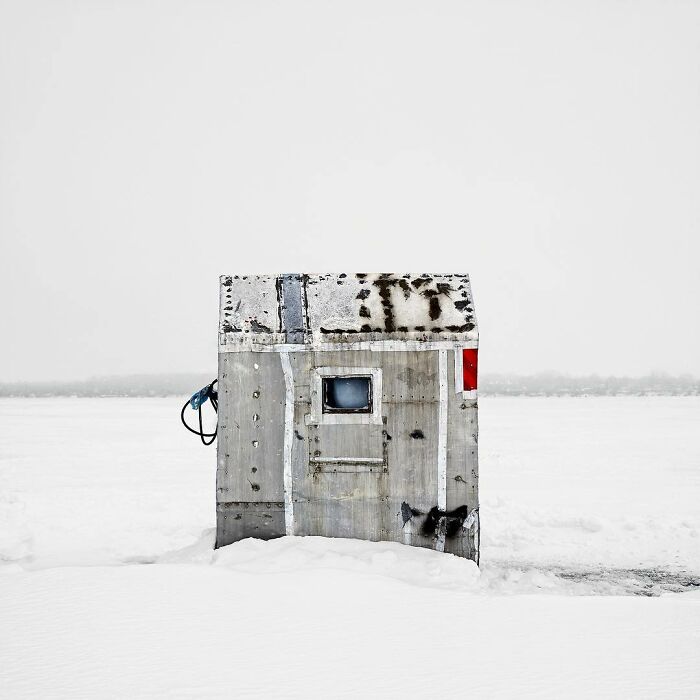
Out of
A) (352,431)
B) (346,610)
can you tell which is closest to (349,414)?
(352,431)

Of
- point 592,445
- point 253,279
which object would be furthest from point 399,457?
point 592,445

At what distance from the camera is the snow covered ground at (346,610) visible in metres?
3.27

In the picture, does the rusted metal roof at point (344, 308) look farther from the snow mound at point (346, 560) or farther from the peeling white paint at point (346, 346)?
the snow mound at point (346, 560)

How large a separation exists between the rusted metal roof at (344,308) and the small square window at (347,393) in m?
0.39

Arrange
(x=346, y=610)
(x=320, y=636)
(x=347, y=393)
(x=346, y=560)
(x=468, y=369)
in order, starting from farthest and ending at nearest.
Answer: (x=347, y=393)
(x=468, y=369)
(x=346, y=560)
(x=346, y=610)
(x=320, y=636)

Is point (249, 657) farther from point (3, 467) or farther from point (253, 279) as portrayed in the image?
point (3, 467)

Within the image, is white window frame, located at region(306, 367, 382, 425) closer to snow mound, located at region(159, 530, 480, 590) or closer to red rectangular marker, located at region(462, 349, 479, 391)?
red rectangular marker, located at region(462, 349, 479, 391)

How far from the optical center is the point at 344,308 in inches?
245

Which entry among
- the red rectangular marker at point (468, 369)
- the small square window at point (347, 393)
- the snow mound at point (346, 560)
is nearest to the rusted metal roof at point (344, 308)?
the red rectangular marker at point (468, 369)

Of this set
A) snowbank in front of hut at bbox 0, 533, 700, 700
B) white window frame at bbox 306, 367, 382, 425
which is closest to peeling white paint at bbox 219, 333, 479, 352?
white window frame at bbox 306, 367, 382, 425

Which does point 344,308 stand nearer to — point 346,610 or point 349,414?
point 349,414

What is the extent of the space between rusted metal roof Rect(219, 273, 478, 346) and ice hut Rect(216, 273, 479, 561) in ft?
0.06

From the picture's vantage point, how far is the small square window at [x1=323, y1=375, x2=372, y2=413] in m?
6.13

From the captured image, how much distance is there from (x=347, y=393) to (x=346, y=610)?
230 cm
